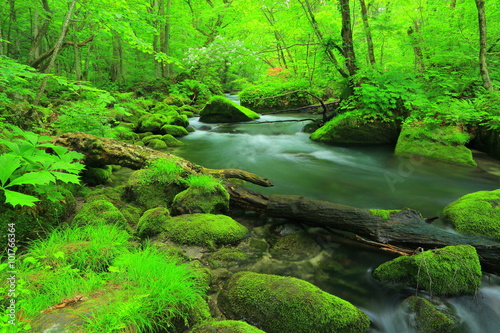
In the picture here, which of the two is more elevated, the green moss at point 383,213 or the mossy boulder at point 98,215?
the green moss at point 383,213

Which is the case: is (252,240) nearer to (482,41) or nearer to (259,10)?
(482,41)

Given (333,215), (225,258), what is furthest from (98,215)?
(333,215)

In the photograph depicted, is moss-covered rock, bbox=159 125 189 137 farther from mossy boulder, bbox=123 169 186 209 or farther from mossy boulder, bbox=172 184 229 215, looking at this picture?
mossy boulder, bbox=172 184 229 215

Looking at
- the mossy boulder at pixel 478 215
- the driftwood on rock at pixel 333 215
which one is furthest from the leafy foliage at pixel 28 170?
the mossy boulder at pixel 478 215

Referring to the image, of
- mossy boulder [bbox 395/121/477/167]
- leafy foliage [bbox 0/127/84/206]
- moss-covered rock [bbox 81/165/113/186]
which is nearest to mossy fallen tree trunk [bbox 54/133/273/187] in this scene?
moss-covered rock [bbox 81/165/113/186]

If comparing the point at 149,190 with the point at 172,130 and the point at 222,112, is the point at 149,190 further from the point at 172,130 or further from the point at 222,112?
the point at 222,112

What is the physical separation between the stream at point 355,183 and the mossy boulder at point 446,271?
10 cm

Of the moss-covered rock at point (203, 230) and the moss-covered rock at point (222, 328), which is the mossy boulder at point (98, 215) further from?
the moss-covered rock at point (222, 328)

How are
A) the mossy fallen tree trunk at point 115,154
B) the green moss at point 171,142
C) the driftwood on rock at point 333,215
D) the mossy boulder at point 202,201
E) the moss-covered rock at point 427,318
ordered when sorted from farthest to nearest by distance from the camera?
the green moss at point 171,142, the mossy fallen tree trunk at point 115,154, the mossy boulder at point 202,201, the driftwood on rock at point 333,215, the moss-covered rock at point 427,318

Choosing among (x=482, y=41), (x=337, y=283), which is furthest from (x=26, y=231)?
(x=482, y=41)

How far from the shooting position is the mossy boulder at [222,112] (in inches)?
525

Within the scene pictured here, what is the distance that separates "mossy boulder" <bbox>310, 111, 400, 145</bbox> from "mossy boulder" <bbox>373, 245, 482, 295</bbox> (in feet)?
21.9

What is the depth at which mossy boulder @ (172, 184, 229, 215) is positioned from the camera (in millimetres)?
4176

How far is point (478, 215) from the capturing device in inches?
144
